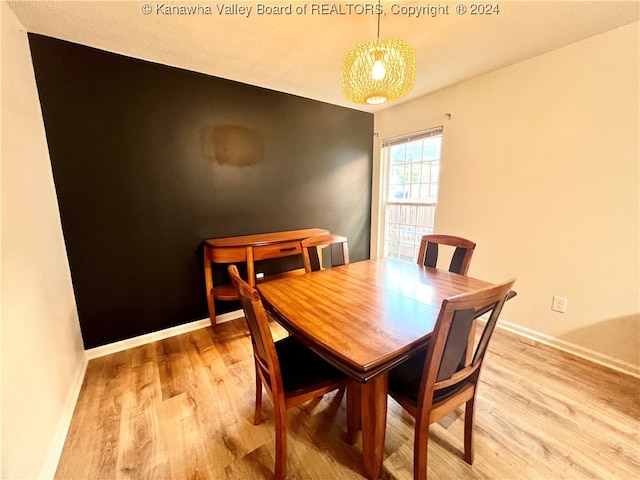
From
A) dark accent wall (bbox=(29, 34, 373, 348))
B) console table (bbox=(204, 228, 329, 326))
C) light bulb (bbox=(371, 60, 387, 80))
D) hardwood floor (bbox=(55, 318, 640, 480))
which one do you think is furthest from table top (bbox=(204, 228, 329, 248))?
light bulb (bbox=(371, 60, 387, 80))

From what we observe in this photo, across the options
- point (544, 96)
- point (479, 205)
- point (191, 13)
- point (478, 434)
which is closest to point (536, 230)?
point (479, 205)

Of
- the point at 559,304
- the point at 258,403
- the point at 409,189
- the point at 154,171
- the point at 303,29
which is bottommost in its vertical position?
the point at 258,403

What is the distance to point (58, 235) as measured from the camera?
183 centimetres

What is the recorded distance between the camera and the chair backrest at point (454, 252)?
185 cm

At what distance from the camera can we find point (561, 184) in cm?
207

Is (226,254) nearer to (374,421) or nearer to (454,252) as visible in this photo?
(374,421)

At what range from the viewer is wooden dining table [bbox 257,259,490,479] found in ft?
3.16

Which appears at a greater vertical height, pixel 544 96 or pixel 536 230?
pixel 544 96

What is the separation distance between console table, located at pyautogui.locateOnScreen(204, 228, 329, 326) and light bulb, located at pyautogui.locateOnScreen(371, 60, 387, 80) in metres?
1.61

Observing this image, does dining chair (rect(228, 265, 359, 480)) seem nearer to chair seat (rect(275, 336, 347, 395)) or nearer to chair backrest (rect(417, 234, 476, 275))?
chair seat (rect(275, 336, 347, 395))

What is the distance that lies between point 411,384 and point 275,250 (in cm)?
171

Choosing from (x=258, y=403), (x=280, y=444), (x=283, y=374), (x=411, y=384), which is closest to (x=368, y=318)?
(x=411, y=384)

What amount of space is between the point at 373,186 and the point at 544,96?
6.45ft

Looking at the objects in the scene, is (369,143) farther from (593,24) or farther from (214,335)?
(214,335)
